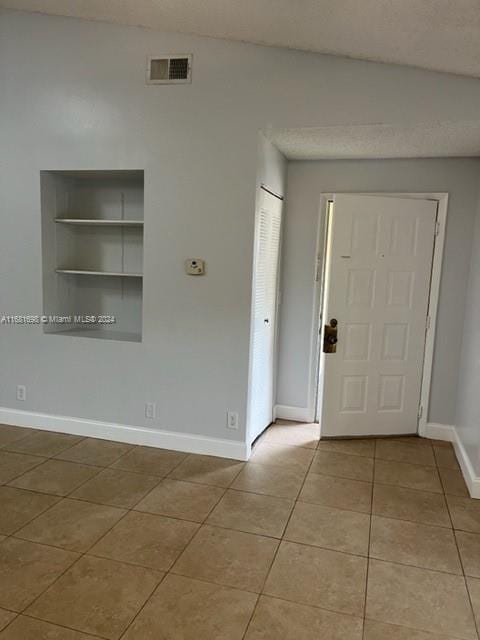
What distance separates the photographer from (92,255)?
13.0ft

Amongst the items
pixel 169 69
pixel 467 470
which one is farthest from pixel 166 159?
pixel 467 470

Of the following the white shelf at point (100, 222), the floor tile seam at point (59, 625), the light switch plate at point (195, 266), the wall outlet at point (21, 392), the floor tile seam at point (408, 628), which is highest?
the white shelf at point (100, 222)

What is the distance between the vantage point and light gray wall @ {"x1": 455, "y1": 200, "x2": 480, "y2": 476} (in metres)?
3.05

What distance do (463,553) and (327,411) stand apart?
5.10 ft

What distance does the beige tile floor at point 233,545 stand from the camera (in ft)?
6.09

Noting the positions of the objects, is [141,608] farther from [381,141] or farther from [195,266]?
[381,141]

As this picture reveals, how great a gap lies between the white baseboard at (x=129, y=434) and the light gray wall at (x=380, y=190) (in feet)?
3.24

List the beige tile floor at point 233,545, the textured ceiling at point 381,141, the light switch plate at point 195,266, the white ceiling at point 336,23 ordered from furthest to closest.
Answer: the light switch plate at point 195,266
the textured ceiling at point 381,141
the white ceiling at point 336,23
the beige tile floor at point 233,545

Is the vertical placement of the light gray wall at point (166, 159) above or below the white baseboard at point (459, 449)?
above

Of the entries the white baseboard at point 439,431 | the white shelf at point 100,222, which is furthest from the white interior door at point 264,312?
the white baseboard at point 439,431

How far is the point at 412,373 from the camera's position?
3.83 m

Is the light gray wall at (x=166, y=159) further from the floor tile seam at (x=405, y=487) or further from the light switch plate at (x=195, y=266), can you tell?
the floor tile seam at (x=405, y=487)

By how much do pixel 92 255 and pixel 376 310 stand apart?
242cm

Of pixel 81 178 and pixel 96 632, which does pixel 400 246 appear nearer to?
pixel 81 178
